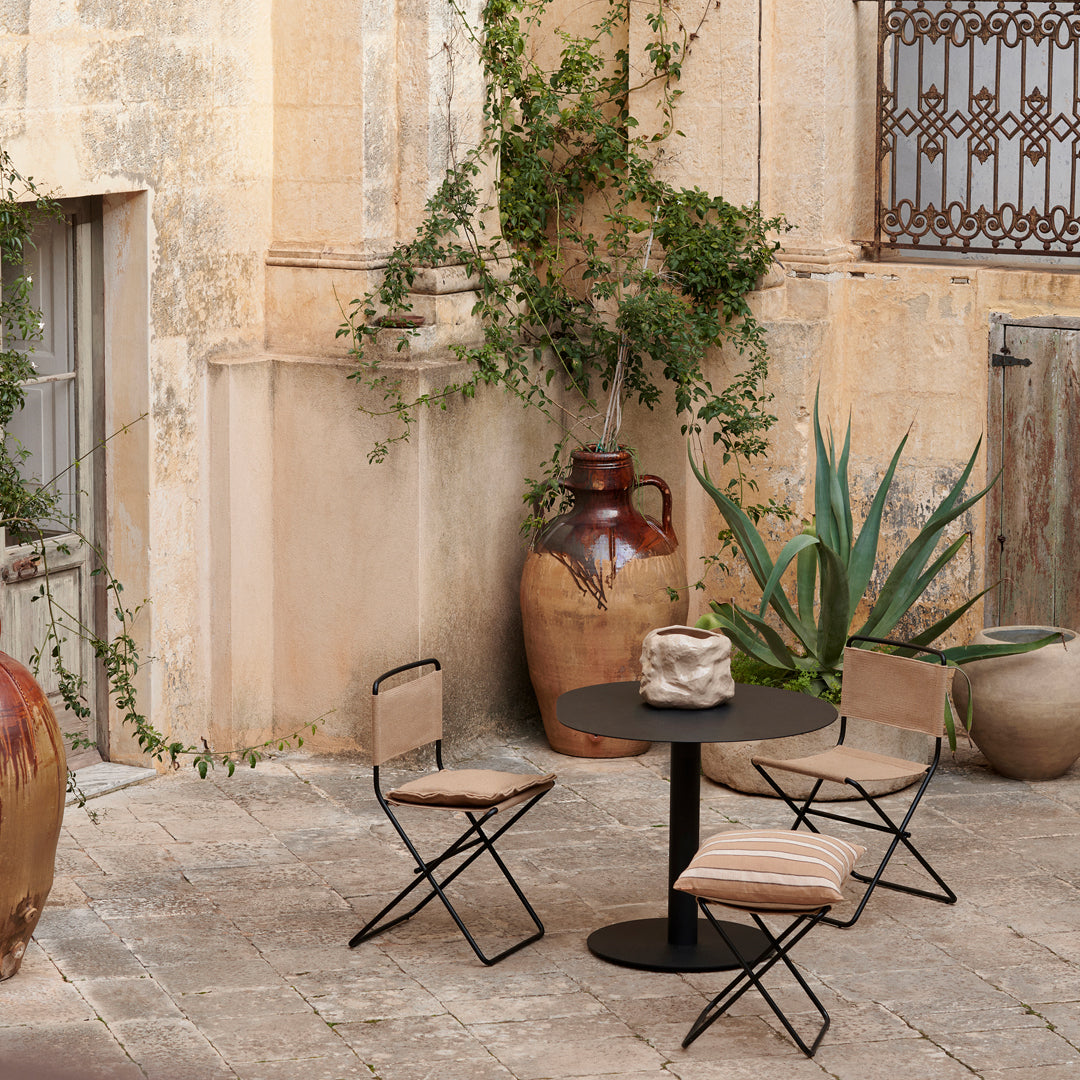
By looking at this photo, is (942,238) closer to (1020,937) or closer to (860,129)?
(860,129)

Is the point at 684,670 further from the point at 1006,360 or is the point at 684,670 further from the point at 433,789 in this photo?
the point at 1006,360

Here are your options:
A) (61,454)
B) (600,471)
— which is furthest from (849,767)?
(61,454)

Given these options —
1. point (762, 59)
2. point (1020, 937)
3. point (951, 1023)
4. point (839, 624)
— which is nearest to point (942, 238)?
point (762, 59)

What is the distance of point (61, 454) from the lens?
7.16 metres

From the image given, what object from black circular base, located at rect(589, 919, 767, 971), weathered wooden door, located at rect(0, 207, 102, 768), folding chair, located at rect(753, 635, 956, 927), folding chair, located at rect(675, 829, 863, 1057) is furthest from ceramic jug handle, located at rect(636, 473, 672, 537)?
folding chair, located at rect(675, 829, 863, 1057)

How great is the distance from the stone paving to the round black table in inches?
4.6

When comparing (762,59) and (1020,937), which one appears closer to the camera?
(1020,937)

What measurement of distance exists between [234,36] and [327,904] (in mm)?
3443

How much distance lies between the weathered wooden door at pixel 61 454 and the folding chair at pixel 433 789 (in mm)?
1654

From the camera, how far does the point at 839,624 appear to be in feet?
23.7

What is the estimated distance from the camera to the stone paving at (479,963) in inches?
193

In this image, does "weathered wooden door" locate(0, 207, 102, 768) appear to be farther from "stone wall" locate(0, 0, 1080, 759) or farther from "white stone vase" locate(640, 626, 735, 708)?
"white stone vase" locate(640, 626, 735, 708)

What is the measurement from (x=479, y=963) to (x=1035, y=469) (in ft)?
11.9

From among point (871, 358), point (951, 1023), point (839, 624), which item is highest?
point (871, 358)
